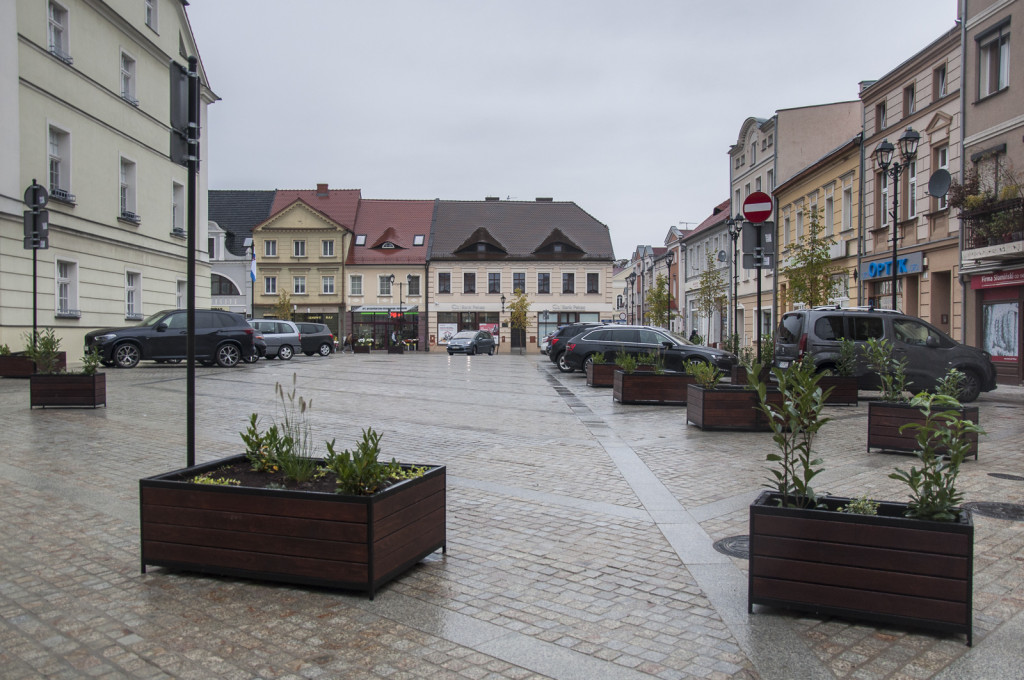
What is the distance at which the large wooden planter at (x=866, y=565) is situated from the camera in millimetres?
3689

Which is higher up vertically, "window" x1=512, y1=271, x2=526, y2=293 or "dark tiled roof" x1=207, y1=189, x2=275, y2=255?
"dark tiled roof" x1=207, y1=189, x2=275, y2=255

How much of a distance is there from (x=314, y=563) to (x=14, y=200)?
2094 centimetres

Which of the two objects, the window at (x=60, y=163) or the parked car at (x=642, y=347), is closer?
the parked car at (x=642, y=347)

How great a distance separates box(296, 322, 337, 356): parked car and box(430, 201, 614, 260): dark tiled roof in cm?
2270

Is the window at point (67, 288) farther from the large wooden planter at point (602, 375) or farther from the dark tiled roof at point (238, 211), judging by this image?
the dark tiled roof at point (238, 211)

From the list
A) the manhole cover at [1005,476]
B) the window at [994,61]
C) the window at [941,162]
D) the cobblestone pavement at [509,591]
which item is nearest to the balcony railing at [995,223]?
the window at [941,162]

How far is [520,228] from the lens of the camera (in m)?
65.1

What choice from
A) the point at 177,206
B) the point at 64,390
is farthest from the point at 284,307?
the point at 64,390

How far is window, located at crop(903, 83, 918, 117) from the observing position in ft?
82.9

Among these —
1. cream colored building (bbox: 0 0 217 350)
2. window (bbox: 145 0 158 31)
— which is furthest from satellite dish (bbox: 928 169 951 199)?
window (bbox: 145 0 158 31)

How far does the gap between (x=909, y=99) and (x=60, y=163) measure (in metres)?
27.2

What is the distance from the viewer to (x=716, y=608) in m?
4.18

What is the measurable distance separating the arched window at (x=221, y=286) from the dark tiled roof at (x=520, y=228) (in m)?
15.7

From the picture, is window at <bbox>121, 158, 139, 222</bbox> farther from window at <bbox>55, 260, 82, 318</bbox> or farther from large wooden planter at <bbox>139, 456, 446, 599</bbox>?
large wooden planter at <bbox>139, 456, 446, 599</bbox>
